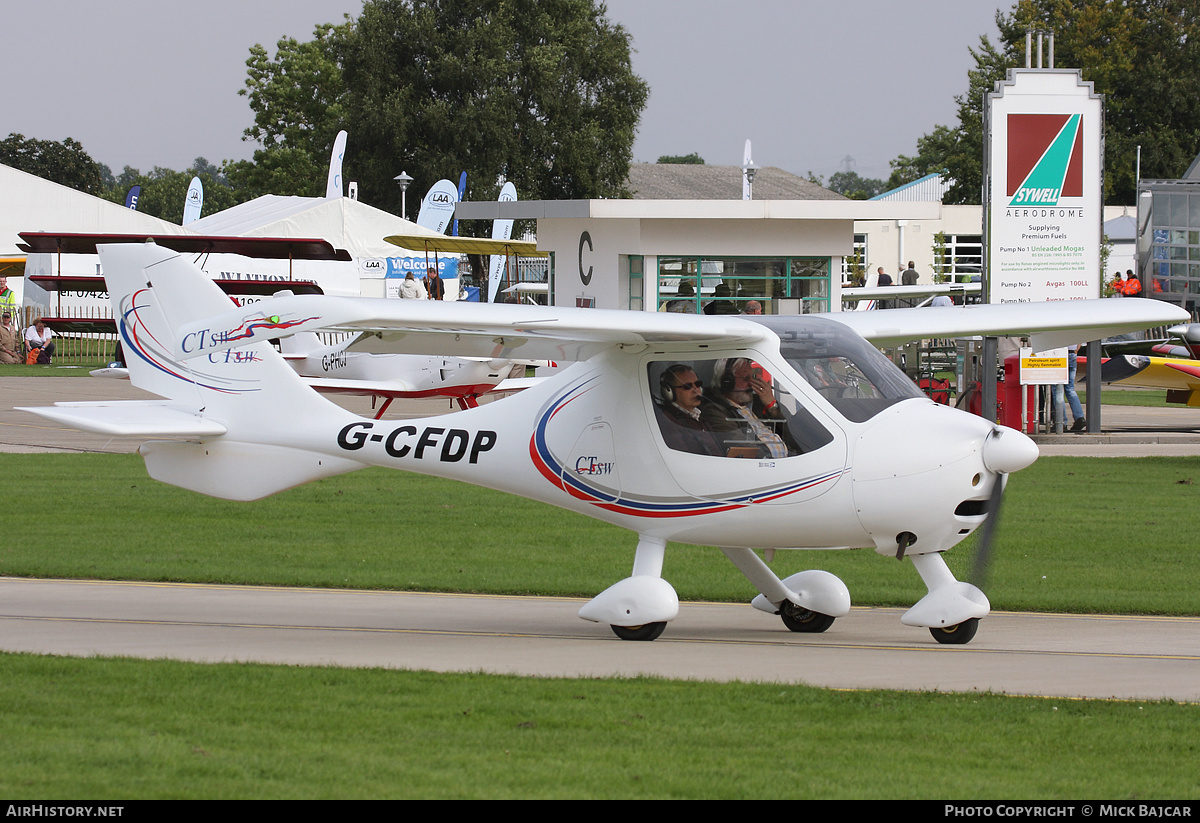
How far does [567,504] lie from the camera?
9258 mm

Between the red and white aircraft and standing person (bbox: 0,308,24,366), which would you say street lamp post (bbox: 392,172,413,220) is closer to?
standing person (bbox: 0,308,24,366)

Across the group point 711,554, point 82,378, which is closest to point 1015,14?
point 82,378

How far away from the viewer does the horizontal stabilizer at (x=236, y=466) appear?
32.4ft

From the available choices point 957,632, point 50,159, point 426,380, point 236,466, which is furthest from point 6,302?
point 50,159

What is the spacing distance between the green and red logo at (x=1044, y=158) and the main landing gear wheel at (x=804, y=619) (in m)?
14.6

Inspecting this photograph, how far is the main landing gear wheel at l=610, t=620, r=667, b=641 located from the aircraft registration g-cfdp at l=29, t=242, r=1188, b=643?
2 centimetres

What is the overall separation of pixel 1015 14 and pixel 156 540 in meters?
67.2

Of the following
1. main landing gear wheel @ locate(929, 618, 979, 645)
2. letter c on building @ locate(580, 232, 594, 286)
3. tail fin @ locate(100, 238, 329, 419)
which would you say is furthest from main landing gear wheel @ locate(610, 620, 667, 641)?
letter c on building @ locate(580, 232, 594, 286)

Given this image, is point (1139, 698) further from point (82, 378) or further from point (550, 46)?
point (550, 46)

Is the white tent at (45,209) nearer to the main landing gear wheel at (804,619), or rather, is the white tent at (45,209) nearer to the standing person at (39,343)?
the standing person at (39,343)

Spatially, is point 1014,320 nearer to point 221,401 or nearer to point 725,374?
point 725,374

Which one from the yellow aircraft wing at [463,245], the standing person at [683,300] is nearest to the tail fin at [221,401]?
the standing person at [683,300]

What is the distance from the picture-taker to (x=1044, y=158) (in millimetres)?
22203

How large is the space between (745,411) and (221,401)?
4077mm
